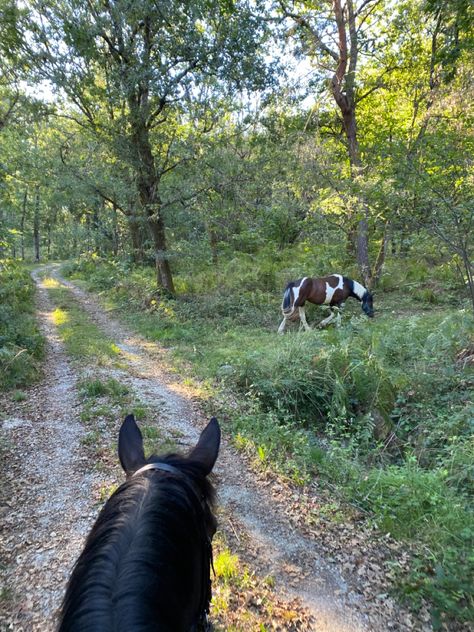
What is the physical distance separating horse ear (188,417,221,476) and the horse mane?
0.11 m

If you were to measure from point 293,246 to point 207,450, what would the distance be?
15.0 m

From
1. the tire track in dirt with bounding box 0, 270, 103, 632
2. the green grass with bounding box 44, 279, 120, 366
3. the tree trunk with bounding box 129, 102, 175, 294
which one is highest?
the tree trunk with bounding box 129, 102, 175, 294

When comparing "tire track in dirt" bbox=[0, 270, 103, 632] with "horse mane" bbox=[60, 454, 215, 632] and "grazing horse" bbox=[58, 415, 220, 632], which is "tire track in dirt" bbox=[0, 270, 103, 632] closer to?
"grazing horse" bbox=[58, 415, 220, 632]

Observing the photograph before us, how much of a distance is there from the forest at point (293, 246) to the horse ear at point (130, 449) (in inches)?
56.6

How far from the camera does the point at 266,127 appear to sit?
33.2 ft

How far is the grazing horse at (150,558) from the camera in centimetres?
91

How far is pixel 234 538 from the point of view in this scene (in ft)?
9.55

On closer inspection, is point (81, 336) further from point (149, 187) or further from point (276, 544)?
point (276, 544)

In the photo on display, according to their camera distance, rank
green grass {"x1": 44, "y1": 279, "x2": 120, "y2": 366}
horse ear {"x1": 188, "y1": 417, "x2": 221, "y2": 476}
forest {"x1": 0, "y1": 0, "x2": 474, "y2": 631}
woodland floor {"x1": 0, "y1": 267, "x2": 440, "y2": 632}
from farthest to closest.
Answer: green grass {"x1": 44, "y1": 279, "x2": 120, "y2": 366}, forest {"x1": 0, "y1": 0, "x2": 474, "y2": 631}, woodland floor {"x1": 0, "y1": 267, "x2": 440, "y2": 632}, horse ear {"x1": 188, "y1": 417, "x2": 221, "y2": 476}

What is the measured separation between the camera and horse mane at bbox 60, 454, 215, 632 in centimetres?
90

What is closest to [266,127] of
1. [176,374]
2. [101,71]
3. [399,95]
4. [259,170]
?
[259,170]

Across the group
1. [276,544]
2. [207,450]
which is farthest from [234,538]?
[207,450]

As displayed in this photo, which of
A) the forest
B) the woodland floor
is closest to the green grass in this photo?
the forest

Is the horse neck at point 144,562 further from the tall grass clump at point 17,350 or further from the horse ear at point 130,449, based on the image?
the tall grass clump at point 17,350
